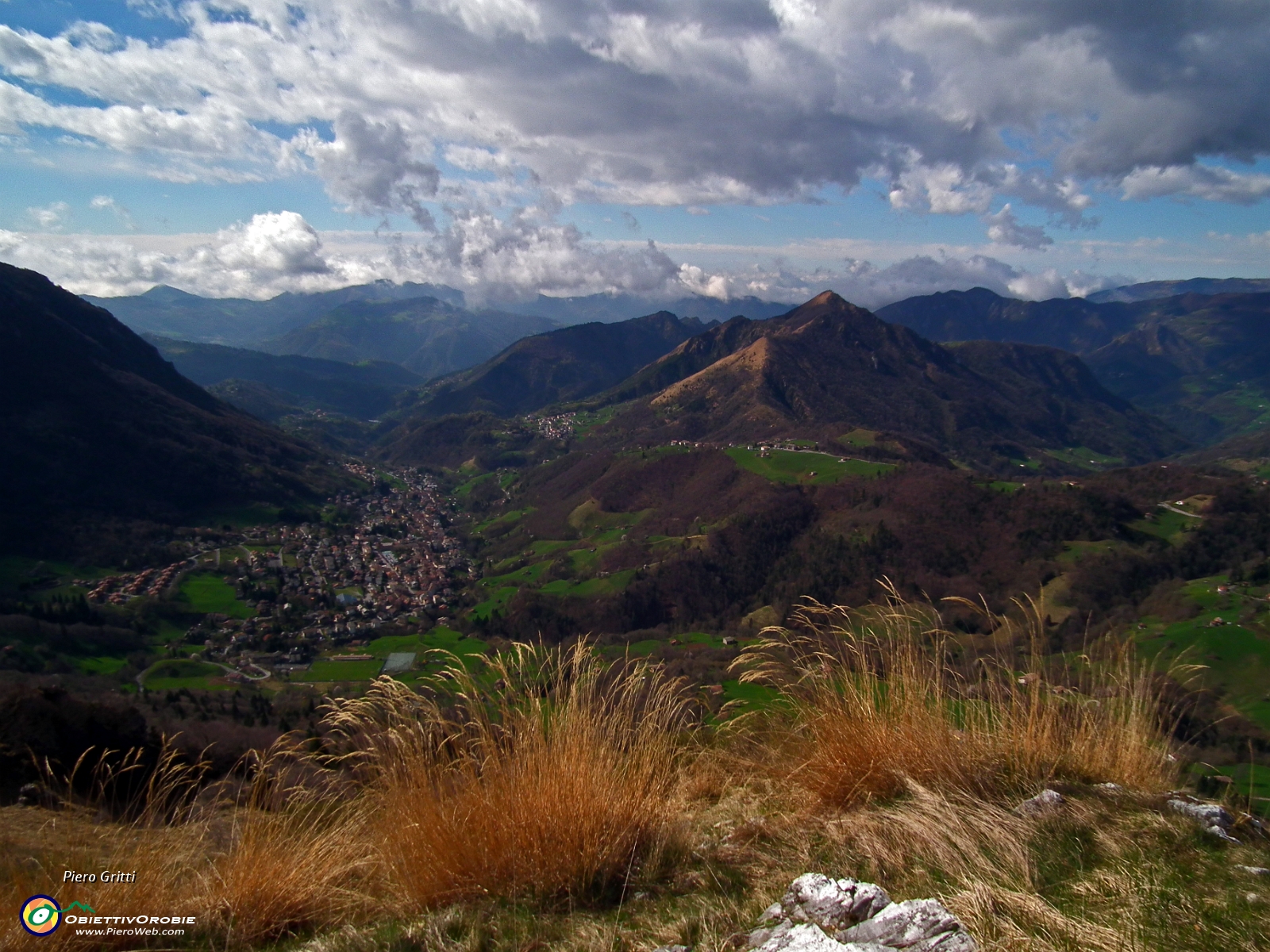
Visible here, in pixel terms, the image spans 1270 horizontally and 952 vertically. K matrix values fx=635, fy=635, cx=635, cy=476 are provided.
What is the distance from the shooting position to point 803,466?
389 ft

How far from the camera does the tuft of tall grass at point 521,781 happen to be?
3.49m

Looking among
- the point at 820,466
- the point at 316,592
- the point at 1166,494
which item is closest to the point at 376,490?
the point at 316,592

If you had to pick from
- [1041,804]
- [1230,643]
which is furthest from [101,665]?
[1230,643]

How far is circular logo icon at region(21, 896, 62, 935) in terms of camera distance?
3.17m

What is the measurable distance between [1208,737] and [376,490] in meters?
149

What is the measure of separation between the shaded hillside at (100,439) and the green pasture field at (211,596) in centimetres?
2112

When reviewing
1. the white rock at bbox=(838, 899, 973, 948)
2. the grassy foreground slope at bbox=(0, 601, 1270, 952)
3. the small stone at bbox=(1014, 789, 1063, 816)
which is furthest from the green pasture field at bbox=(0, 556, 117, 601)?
the small stone at bbox=(1014, 789, 1063, 816)

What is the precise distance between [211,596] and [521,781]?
279 feet

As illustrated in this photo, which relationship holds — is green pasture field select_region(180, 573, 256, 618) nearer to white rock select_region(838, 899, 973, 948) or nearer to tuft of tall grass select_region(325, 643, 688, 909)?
tuft of tall grass select_region(325, 643, 688, 909)

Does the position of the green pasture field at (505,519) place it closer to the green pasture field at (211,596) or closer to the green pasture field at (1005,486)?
the green pasture field at (211,596)

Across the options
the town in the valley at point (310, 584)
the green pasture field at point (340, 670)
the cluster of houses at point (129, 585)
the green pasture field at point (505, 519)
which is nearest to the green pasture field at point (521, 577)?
the town in the valley at point (310, 584)

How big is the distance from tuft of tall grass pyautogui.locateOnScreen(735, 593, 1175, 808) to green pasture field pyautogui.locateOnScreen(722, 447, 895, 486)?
104m

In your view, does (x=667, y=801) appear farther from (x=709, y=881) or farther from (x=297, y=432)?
(x=297, y=432)

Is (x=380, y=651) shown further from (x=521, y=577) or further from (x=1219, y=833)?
(x=1219, y=833)
